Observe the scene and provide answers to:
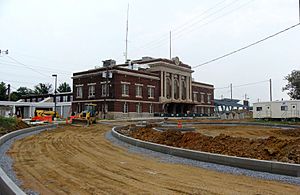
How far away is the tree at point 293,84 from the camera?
7525 cm

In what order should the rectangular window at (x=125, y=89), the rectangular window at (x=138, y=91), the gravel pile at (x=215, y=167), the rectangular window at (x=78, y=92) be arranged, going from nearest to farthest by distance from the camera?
the gravel pile at (x=215, y=167)
the rectangular window at (x=125, y=89)
the rectangular window at (x=138, y=91)
the rectangular window at (x=78, y=92)

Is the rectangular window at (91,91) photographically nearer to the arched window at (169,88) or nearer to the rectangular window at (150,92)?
the rectangular window at (150,92)

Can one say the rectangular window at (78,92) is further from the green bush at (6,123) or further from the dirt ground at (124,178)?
the dirt ground at (124,178)

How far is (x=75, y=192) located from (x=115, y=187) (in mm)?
1044

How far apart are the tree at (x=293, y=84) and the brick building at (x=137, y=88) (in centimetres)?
2293

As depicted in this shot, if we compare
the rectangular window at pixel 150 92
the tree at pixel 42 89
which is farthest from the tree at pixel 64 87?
the rectangular window at pixel 150 92

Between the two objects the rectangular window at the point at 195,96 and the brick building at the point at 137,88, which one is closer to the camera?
the brick building at the point at 137,88

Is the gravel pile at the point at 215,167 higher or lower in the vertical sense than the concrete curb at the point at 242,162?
lower

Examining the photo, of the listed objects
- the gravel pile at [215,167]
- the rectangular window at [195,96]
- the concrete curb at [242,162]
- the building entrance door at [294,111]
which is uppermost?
the rectangular window at [195,96]

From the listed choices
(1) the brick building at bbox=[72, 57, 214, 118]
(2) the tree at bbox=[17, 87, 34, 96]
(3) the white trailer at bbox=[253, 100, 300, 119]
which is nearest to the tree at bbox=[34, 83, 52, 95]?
(2) the tree at bbox=[17, 87, 34, 96]

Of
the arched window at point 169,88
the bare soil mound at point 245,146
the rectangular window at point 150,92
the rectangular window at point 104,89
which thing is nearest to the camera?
the bare soil mound at point 245,146

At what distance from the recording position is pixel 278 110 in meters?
50.7

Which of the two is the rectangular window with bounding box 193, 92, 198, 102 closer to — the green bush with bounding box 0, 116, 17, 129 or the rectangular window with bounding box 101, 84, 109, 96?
the rectangular window with bounding box 101, 84, 109, 96

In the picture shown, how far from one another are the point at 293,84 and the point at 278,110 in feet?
98.1
